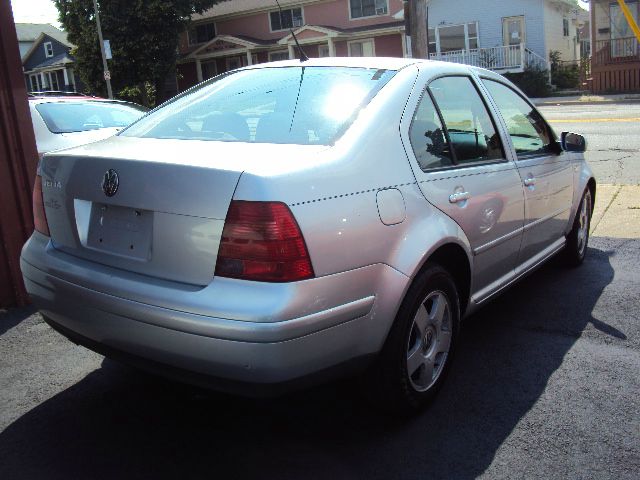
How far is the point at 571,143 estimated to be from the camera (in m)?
4.83

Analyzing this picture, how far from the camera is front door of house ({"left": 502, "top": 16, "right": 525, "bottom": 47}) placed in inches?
1272

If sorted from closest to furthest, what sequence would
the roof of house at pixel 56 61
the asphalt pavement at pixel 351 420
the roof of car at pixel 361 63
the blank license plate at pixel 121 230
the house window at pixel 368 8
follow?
1. the blank license plate at pixel 121 230
2. the asphalt pavement at pixel 351 420
3. the roof of car at pixel 361 63
4. the house window at pixel 368 8
5. the roof of house at pixel 56 61

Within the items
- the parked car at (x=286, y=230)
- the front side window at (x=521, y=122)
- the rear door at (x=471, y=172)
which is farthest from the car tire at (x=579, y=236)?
the parked car at (x=286, y=230)

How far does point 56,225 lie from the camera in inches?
123

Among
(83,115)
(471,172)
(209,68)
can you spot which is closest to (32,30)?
(209,68)

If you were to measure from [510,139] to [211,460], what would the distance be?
8.50 feet

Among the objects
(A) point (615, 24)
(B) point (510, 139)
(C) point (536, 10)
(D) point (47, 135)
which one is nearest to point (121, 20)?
(C) point (536, 10)

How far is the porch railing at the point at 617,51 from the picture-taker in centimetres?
2898

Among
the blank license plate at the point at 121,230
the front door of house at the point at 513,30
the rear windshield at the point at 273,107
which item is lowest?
the blank license plate at the point at 121,230

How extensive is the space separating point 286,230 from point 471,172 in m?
1.44

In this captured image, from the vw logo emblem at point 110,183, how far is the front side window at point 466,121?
1.68 m

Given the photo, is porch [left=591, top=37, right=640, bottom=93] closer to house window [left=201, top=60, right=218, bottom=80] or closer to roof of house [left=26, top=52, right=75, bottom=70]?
house window [left=201, top=60, right=218, bottom=80]

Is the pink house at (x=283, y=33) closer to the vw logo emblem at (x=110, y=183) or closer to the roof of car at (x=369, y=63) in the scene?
the roof of car at (x=369, y=63)

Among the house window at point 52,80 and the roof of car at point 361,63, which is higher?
the house window at point 52,80
